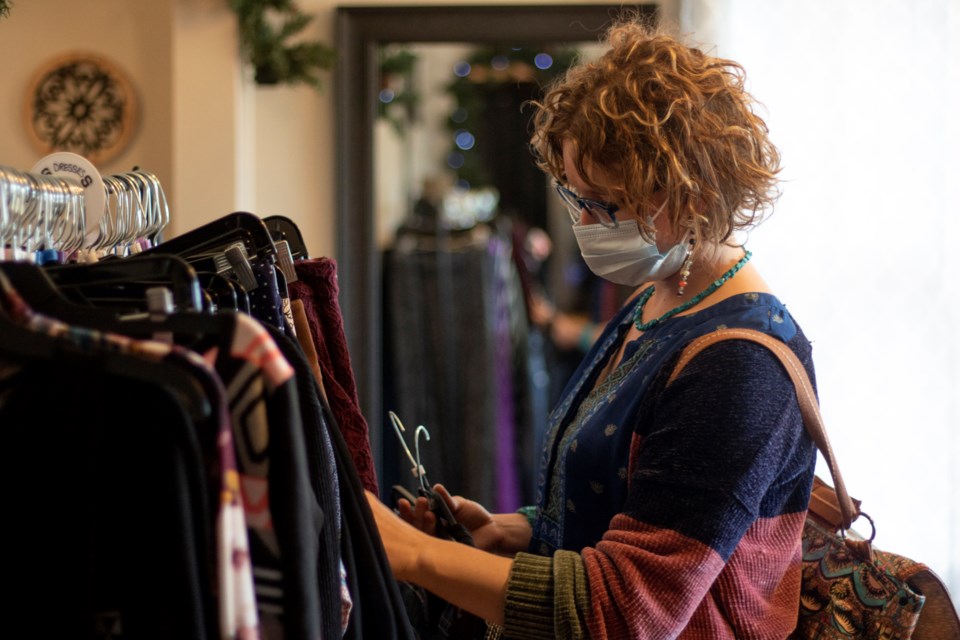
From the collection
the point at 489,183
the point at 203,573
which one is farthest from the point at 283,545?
the point at 489,183

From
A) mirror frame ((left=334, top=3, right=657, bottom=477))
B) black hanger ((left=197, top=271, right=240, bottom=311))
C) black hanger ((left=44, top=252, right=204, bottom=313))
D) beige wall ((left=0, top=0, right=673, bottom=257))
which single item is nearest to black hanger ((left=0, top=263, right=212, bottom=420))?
black hanger ((left=44, top=252, right=204, bottom=313))

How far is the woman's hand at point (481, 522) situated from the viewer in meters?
1.28

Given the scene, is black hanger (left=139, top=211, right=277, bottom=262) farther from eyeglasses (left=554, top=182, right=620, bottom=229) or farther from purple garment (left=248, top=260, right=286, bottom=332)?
eyeglasses (left=554, top=182, right=620, bottom=229)

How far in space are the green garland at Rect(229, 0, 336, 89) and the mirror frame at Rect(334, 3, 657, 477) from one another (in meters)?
0.13

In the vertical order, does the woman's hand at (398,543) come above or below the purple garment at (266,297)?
below

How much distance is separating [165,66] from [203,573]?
1853 mm

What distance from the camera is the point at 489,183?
4562 mm

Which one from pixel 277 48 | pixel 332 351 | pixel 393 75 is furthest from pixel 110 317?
pixel 393 75

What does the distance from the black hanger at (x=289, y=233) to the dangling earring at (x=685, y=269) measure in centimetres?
48

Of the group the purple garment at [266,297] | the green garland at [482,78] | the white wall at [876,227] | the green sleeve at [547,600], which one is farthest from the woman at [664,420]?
the green garland at [482,78]

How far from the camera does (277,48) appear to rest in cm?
221

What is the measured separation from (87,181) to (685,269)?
2.29 ft

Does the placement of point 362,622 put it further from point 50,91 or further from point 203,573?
point 50,91

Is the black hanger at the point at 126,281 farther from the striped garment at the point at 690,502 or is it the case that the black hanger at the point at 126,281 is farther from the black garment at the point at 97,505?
the striped garment at the point at 690,502
